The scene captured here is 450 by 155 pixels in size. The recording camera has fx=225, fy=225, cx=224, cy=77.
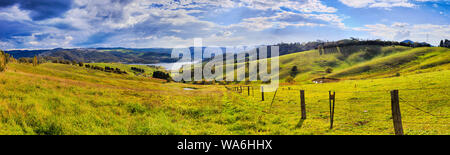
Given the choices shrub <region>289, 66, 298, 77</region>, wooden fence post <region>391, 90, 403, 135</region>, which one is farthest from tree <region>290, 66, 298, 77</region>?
wooden fence post <region>391, 90, 403, 135</region>

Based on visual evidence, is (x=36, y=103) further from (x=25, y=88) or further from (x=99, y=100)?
(x=25, y=88)

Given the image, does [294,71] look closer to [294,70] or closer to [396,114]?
[294,70]

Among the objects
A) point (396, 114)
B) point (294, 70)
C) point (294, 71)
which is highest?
point (396, 114)

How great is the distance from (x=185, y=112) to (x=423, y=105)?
23.8 metres

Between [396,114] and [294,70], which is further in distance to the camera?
[294,70]

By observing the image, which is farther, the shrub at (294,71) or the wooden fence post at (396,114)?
the shrub at (294,71)

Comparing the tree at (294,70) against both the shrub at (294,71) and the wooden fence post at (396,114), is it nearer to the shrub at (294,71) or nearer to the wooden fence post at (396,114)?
the shrub at (294,71)

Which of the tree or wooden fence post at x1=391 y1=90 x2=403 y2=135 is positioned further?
the tree

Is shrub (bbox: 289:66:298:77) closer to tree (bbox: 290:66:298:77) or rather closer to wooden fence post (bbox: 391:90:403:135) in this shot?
tree (bbox: 290:66:298:77)

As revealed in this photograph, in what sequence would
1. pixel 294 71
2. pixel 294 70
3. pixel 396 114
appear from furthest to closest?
pixel 294 70 < pixel 294 71 < pixel 396 114

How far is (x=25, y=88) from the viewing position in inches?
619

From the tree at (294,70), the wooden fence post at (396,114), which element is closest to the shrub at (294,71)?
the tree at (294,70)

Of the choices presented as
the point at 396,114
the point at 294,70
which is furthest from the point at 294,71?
the point at 396,114
